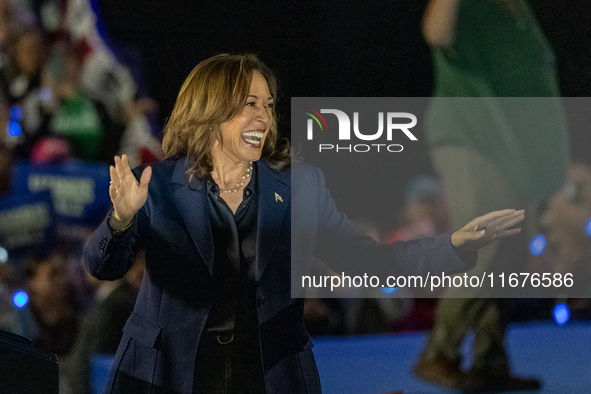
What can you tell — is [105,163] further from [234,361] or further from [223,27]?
[234,361]

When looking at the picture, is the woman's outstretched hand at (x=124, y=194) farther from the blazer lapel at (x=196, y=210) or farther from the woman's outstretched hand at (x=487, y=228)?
the woman's outstretched hand at (x=487, y=228)

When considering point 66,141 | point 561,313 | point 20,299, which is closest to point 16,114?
point 66,141

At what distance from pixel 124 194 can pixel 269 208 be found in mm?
617

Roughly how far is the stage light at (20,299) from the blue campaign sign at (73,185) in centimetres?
40

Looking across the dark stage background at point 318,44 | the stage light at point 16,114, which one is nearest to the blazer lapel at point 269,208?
the dark stage background at point 318,44

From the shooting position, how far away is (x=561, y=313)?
2.87 m

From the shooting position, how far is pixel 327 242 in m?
2.57

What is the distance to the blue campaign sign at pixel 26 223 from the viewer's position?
282 centimetres

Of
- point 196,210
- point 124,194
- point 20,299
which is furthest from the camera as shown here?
point 20,299

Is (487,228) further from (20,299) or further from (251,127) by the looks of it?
(20,299)

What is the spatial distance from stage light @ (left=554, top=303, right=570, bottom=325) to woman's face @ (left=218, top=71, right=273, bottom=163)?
169 cm

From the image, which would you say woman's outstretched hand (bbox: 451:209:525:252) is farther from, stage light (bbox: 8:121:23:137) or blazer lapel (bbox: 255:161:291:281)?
stage light (bbox: 8:121:23:137)

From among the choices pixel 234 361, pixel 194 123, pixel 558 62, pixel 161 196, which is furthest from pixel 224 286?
pixel 558 62

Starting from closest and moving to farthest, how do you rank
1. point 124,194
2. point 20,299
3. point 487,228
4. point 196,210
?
1. point 124,194
2. point 487,228
3. point 196,210
4. point 20,299
